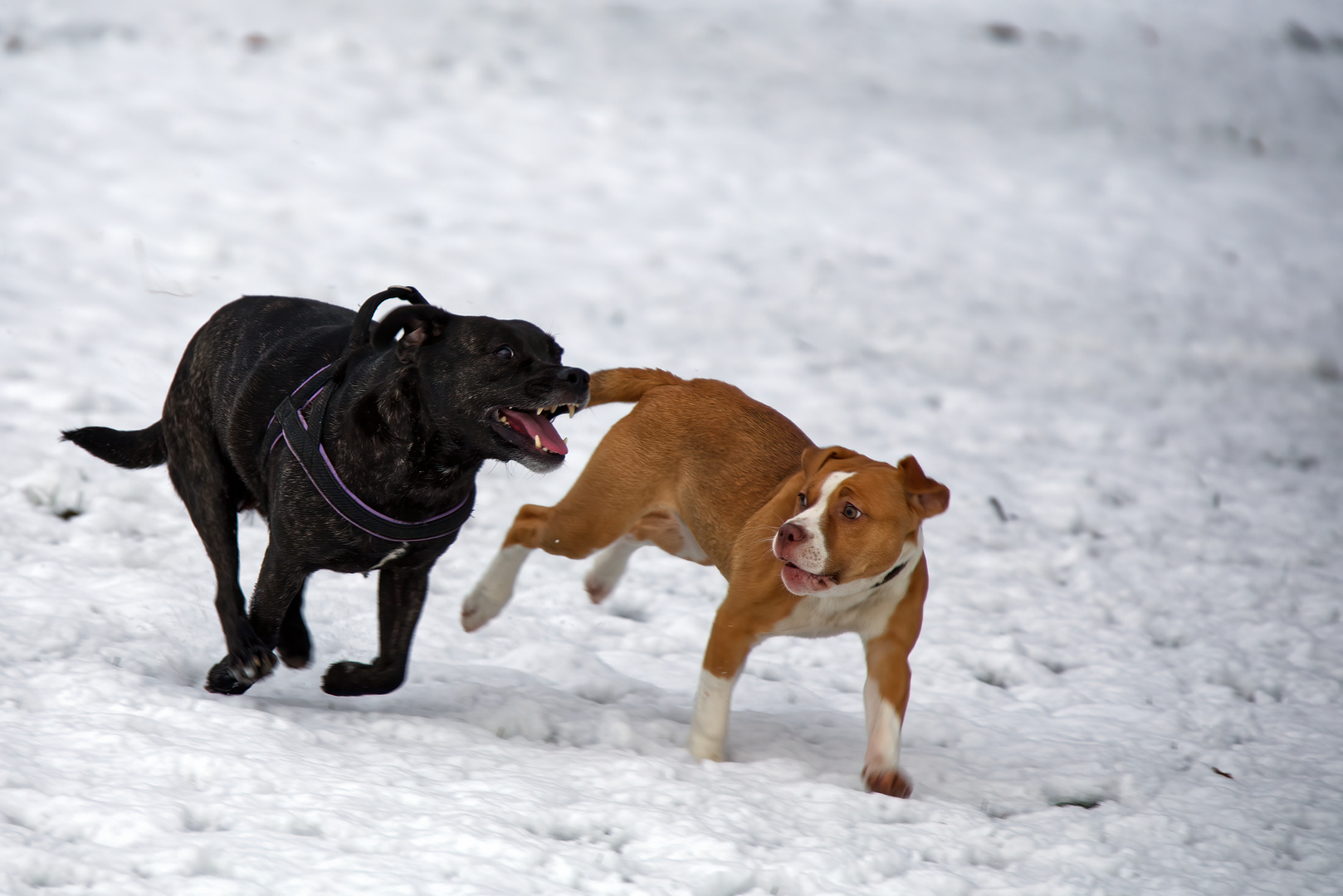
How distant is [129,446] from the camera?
183 inches

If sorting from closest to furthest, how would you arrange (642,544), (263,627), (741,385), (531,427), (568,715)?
(531,427) → (263,627) → (568,715) → (642,544) → (741,385)

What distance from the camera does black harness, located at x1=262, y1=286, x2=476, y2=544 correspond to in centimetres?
383

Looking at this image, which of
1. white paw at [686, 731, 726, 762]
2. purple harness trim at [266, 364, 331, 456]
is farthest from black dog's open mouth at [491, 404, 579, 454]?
white paw at [686, 731, 726, 762]

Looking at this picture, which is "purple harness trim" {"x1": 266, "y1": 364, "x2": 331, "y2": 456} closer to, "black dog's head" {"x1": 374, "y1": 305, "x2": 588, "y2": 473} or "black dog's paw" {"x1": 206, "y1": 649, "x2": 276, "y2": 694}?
"black dog's head" {"x1": 374, "y1": 305, "x2": 588, "y2": 473}

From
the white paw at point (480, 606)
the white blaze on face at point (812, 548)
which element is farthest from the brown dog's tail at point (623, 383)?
the white blaze on face at point (812, 548)

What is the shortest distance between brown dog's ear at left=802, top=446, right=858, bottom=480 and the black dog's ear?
4.26 feet

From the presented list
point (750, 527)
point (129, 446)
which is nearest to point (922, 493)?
point (750, 527)

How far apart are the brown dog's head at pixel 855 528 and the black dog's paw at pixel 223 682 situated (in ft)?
6.10

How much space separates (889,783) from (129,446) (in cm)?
308

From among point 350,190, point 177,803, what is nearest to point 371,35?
point 350,190

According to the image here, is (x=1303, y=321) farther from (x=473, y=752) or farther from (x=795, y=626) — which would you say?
(x=473, y=752)

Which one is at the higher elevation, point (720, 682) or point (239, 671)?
point (720, 682)

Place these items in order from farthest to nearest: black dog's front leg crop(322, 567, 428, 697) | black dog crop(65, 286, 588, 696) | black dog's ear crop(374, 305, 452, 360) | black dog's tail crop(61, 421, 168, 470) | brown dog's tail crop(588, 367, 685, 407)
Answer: brown dog's tail crop(588, 367, 685, 407), black dog's tail crop(61, 421, 168, 470), black dog's front leg crop(322, 567, 428, 697), black dog crop(65, 286, 588, 696), black dog's ear crop(374, 305, 452, 360)

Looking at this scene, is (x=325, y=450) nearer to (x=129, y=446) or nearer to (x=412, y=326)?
(x=412, y=326)
